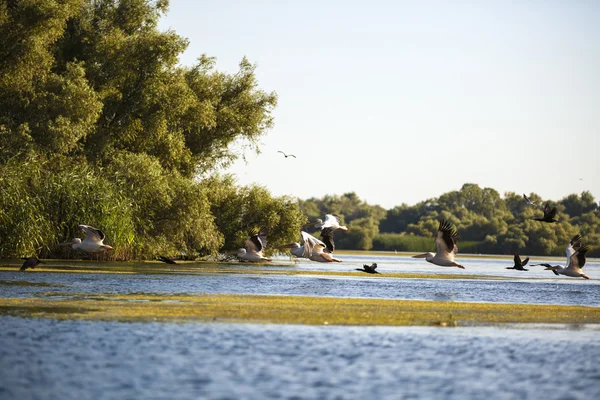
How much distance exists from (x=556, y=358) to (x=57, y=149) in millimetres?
40363

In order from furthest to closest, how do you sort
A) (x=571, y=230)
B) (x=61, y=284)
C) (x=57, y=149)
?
(x=571, y=230) < (x=57, y=149) < (x=61, y=284)

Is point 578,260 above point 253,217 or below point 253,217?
below

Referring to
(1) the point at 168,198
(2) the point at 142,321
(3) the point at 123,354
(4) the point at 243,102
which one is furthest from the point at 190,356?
(4) the point at 243,102

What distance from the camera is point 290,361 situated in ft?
57.4

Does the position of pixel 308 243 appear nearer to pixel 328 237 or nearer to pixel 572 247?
pixel 328 237

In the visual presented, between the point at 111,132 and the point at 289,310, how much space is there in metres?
36.2

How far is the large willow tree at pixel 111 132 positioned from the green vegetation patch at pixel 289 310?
20.5 m

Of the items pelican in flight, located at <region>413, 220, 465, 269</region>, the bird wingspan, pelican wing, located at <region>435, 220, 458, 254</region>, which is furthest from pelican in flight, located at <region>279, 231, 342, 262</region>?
the bird wingspan

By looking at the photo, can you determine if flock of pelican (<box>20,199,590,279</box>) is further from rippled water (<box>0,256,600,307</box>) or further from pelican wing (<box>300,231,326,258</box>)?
rippled water (<box>0,256,600,307</box>)

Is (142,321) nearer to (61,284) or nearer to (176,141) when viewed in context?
(61,284)

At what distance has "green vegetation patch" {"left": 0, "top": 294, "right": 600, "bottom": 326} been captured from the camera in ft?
77.7

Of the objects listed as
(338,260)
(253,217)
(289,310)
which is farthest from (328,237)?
(253,217)

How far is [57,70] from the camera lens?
59.3m

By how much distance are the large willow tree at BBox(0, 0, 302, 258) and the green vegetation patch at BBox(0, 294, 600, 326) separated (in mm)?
20517
